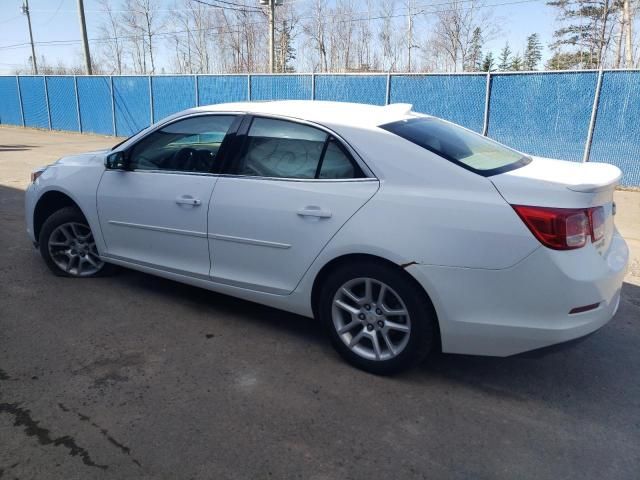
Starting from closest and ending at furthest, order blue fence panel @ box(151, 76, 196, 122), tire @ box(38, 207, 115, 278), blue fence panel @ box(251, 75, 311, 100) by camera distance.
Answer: tire @ box(38, 207, 115, 278), blue fence panel @ box(251, 75, 311, 100), blue fence panel @ box(151, 76, 196, 122)

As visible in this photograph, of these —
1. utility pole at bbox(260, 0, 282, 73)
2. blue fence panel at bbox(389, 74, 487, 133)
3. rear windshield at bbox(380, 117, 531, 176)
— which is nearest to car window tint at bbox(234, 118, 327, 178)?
rear windshield at bbox(380, 117, 531, 176)

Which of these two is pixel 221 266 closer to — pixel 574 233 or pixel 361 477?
pixel 361 477

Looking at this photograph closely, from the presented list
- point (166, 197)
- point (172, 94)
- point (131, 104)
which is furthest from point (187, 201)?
point (131, 104)

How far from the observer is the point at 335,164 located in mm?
3205

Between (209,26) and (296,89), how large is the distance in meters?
27.5

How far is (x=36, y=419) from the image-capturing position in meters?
2.67

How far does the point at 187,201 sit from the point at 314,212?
42.7 inches

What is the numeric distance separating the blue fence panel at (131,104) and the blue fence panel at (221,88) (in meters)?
2.97

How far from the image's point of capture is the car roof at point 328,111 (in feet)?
10.8

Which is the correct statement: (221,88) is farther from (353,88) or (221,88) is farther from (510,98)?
(510,98)

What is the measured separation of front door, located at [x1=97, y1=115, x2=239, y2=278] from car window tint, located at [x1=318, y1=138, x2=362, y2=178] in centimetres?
87

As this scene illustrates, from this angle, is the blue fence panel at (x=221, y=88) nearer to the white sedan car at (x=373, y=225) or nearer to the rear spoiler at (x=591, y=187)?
the white sedan car at (x=373, y=225)

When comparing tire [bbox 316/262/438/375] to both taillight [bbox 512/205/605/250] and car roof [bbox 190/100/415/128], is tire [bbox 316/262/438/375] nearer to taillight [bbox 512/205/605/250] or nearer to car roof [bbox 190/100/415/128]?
taillight [bbox 512/205/605/250]

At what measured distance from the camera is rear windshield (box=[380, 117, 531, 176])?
3018 millimetres
